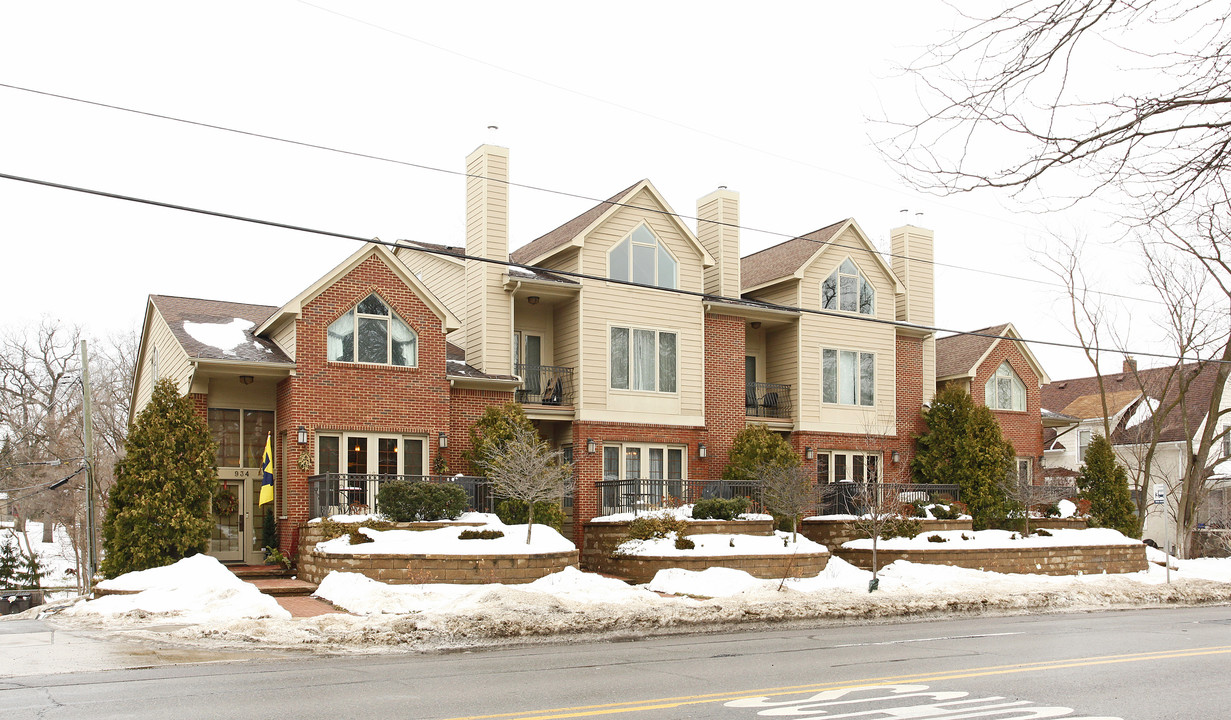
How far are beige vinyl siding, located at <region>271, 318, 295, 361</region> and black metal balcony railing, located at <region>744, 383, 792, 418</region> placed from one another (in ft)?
42.7

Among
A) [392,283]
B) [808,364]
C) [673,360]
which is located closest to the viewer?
[392,283]

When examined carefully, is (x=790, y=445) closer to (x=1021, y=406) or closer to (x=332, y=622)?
(x=1021, y=406)

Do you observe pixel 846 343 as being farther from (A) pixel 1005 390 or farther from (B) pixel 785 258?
(A) pixel 1005 390

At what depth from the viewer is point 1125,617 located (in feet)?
61.7

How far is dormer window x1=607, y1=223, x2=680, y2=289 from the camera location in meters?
26.1

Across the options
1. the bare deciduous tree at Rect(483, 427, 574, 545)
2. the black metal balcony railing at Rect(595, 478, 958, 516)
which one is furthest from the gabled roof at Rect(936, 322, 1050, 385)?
the bare deciduous tree at Rect(483, 427, 574, 545)

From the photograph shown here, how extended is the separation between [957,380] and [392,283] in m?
19.3

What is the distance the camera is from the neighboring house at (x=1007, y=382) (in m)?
32.8

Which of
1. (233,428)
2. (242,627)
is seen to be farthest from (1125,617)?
(233,428)

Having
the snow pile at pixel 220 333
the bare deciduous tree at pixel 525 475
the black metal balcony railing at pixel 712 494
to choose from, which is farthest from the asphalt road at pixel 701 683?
the snow pile at pixel 220 333

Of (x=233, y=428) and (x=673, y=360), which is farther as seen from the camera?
(x=673, y=360)

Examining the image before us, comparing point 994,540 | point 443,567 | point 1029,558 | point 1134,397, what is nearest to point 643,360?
point 443,567

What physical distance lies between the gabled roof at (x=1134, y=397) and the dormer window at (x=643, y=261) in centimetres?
2263

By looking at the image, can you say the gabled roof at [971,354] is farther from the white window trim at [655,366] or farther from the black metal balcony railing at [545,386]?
the black metal balcony railing at [545,386]
